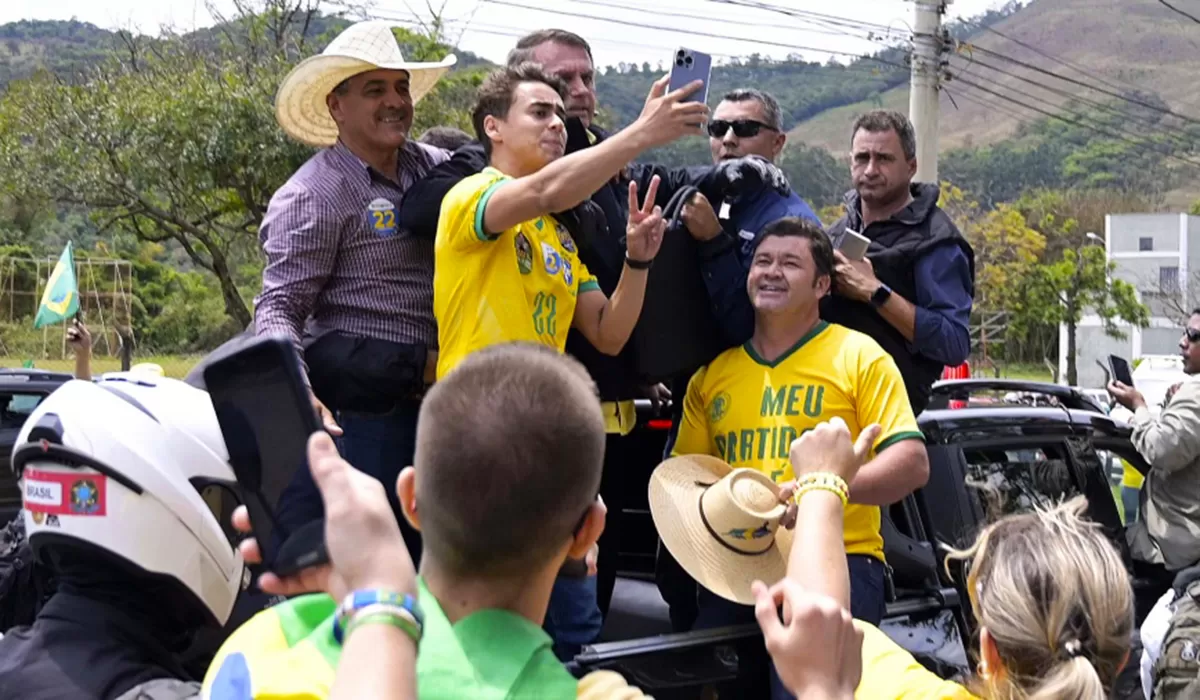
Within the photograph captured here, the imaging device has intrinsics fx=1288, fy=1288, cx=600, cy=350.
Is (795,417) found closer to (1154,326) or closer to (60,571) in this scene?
(60,571)

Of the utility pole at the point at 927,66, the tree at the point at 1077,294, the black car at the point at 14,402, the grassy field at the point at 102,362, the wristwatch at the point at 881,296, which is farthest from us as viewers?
the tree at the point at 1077,294

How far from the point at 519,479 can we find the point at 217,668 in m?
0.46

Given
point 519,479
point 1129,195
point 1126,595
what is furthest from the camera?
point 1129,195

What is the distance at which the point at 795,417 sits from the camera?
378 centimetres

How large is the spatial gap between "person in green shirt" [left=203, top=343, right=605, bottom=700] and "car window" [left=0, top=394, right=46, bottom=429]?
32.9ft

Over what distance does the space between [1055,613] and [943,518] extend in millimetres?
2373

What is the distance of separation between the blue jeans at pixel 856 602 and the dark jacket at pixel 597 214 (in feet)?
2.45

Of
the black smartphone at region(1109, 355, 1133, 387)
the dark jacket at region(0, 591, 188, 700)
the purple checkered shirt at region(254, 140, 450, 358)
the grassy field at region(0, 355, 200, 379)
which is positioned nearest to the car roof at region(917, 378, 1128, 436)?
the black smartphone at region(1109, 355, 1133, 387)

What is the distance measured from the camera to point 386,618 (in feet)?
4.76

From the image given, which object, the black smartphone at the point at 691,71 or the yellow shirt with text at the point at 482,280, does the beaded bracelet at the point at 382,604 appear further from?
the black smartphone at the point at 691,71

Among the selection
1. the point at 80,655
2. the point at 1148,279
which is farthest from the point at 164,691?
the point at 1148,279

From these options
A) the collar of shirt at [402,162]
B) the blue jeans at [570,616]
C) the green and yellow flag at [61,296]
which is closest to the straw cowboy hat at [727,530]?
the blue jeans at [570,616]

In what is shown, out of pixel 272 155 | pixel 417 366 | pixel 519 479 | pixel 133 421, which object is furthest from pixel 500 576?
pixel 272 155

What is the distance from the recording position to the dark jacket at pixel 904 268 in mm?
4332
